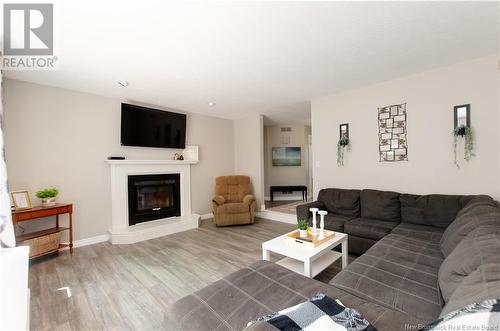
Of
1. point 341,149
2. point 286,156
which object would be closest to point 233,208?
point 341,149

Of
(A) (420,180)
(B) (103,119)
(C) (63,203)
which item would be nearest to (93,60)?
(B) (103,119)

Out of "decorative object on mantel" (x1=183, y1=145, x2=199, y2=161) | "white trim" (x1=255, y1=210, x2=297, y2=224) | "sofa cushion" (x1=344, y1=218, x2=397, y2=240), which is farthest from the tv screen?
"sofa cushion" (x1=344, y1=218, x2=397, y2=240)

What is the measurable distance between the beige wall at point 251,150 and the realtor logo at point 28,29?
145 inches

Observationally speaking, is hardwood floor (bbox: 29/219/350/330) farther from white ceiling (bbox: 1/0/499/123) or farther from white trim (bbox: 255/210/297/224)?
white ceiling (bbox: 1/0/499/123)

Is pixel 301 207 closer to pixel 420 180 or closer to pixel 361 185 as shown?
pixel 361 185

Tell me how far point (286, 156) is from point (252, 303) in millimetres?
5763

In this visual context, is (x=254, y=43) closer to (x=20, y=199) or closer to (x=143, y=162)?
(x=143, y=162)

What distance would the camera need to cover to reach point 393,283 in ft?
4.60

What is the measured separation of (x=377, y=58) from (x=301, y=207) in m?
2.17

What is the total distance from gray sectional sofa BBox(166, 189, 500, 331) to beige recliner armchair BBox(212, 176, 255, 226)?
2.55 meters

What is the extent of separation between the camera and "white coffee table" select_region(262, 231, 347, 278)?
74.4 inches

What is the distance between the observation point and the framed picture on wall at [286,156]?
673 cm

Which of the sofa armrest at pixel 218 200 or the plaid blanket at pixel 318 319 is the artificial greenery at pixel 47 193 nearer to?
the sofa armrest at pixel 218 200

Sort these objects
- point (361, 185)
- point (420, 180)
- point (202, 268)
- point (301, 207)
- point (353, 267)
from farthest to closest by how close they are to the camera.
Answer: point (361, 185) < point (301, 207) < point (420, 180) < point (202, 268) < point (353, 267)
